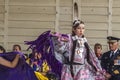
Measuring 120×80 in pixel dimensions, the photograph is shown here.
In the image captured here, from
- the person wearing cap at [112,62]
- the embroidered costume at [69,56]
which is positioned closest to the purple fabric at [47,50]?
the embroidered costume at [69,56]

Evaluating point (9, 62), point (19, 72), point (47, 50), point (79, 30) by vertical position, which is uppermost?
point (79, 30)

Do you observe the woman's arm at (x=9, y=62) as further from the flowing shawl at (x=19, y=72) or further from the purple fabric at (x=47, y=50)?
the purple fabric at (x=47, y=50)

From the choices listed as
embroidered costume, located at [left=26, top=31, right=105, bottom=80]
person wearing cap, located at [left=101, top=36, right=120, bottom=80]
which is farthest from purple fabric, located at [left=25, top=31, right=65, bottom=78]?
person wearing cap, located at [left=101, top=36, right=120, bottom=80]

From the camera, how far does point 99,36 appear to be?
10672 mm

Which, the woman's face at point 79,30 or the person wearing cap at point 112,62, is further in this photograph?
the person wearing cap at point 112,62

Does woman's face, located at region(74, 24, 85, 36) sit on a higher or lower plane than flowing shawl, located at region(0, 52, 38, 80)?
higher

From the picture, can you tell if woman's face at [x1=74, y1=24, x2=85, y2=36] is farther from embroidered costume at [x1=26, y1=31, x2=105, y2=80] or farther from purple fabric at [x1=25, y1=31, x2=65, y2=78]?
purple fabric at [x1=25, y1=31, x2=65, y2=78]

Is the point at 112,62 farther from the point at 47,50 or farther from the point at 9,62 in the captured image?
the point at 9,62

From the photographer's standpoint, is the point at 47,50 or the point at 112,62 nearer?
the point at 47,50

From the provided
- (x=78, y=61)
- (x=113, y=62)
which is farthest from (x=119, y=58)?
(x=78, y=61)

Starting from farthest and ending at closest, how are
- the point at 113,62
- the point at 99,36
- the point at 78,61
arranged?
the point at 99,36 → the point at 113,62 → the point at 78,61

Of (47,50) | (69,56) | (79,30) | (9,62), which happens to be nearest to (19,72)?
(9,62)

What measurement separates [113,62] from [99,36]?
7.40ft

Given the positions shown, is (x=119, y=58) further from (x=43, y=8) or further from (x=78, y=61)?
(x=43, y=8)
